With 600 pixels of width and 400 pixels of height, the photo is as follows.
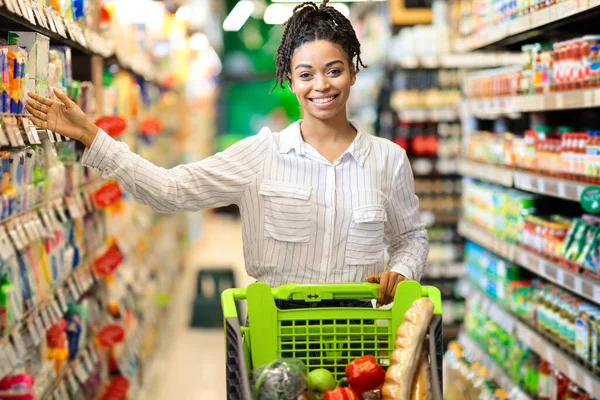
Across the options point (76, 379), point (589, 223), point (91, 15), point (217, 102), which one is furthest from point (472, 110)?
point (217, 102)

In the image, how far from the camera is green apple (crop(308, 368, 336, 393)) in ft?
7.37

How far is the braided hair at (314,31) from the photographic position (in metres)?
2.66

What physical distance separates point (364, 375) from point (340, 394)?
0.12 metres

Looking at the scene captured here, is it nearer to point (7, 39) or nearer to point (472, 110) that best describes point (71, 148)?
point (7, 39)

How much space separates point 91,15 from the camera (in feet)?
13.5

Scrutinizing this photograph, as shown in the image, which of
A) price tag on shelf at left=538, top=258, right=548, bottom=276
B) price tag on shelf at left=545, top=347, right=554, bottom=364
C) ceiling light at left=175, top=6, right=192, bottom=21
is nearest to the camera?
price tag on shelf at left=545, top=347, right=554, bottom=364

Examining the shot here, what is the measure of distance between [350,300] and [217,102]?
22402 mm

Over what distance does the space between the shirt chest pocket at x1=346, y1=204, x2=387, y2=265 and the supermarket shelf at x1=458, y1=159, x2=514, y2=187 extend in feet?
7.00

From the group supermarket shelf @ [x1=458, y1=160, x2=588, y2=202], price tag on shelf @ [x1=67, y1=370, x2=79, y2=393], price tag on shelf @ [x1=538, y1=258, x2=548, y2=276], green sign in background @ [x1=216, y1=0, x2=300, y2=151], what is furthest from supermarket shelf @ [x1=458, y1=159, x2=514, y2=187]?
green sign in background @ [x1=216, y1=0, x2=300, y2=151]

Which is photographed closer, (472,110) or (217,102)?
(472,110)

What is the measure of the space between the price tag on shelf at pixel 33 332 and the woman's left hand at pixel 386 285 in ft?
4.05

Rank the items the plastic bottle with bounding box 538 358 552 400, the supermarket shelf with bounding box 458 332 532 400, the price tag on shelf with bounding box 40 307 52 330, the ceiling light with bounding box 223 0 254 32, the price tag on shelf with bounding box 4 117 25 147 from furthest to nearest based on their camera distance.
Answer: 1. the ceiling light with bounding box 223 0 254 32
2. the supermarket shelf with bounding box 458 332 532 400
3. the plastic bottle with bounding box 538 358 552 400
4. the price tag on shelf with bounding box 40 307 52 330
5. the price tag on shelf with bounding box 4 117 25 147

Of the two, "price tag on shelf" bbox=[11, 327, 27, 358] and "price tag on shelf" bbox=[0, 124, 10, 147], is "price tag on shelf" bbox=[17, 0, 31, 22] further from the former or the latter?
"price tag on shelf" bbox=[11, 327, 27, 358]

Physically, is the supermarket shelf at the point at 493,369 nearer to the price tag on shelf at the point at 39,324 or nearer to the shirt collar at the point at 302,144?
the shirt collar at the point at 302,144
